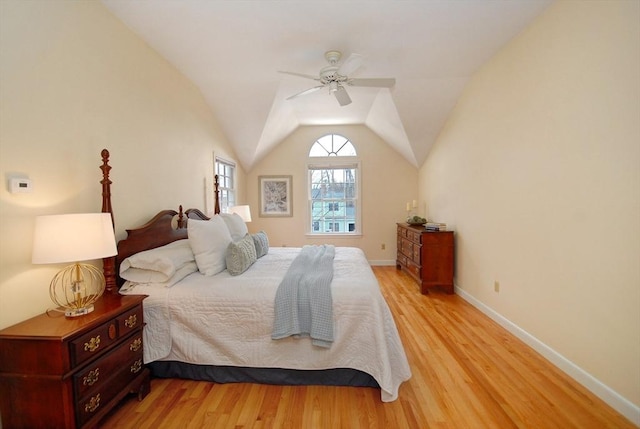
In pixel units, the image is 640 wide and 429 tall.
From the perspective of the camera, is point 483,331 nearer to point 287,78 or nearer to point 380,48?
point 380,48

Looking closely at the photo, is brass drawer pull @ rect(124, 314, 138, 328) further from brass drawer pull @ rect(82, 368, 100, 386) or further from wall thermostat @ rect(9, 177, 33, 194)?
wall thermostat @ rect(9, 177, 33, 194)

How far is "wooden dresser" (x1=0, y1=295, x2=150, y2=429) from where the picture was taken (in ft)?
4.39

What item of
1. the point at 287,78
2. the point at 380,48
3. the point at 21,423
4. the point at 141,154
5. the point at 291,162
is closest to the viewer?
the point at 21,423

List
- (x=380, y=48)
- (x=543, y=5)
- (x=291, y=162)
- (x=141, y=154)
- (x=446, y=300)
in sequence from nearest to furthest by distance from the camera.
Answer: (x=543, y=5) < (x=141, y=154) < (x=380, y=48) < (x=446, y=300) < (x=291, y=162)

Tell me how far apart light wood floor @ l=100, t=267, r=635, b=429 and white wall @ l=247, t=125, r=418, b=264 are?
3.34 m

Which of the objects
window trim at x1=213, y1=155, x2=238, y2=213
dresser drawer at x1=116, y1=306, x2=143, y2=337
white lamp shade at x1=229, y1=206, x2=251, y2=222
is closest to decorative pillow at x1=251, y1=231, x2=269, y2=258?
white lamp shade at x1=229, y1=206, x2=251, y2=222

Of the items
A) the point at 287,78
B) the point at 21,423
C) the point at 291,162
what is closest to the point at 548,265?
the point at 287,78

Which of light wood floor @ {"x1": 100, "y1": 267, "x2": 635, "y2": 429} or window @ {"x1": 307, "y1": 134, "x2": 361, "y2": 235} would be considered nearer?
light wood floor @ {"x1": 100, "y1": 267, "x2": 635, "y2": 429}

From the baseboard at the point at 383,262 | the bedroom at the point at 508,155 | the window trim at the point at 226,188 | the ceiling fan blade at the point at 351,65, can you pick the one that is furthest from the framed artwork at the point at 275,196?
the ceiling fan blade at the point at 351,65

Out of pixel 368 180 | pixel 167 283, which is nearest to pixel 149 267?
pixel 167 283

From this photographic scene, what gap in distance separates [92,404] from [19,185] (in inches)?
48.0

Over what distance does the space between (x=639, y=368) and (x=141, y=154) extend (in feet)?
12.5

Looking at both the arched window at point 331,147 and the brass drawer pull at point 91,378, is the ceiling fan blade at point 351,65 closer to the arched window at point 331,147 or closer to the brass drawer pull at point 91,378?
the brass drawer pull at point 91,378

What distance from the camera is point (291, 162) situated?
5699mm
